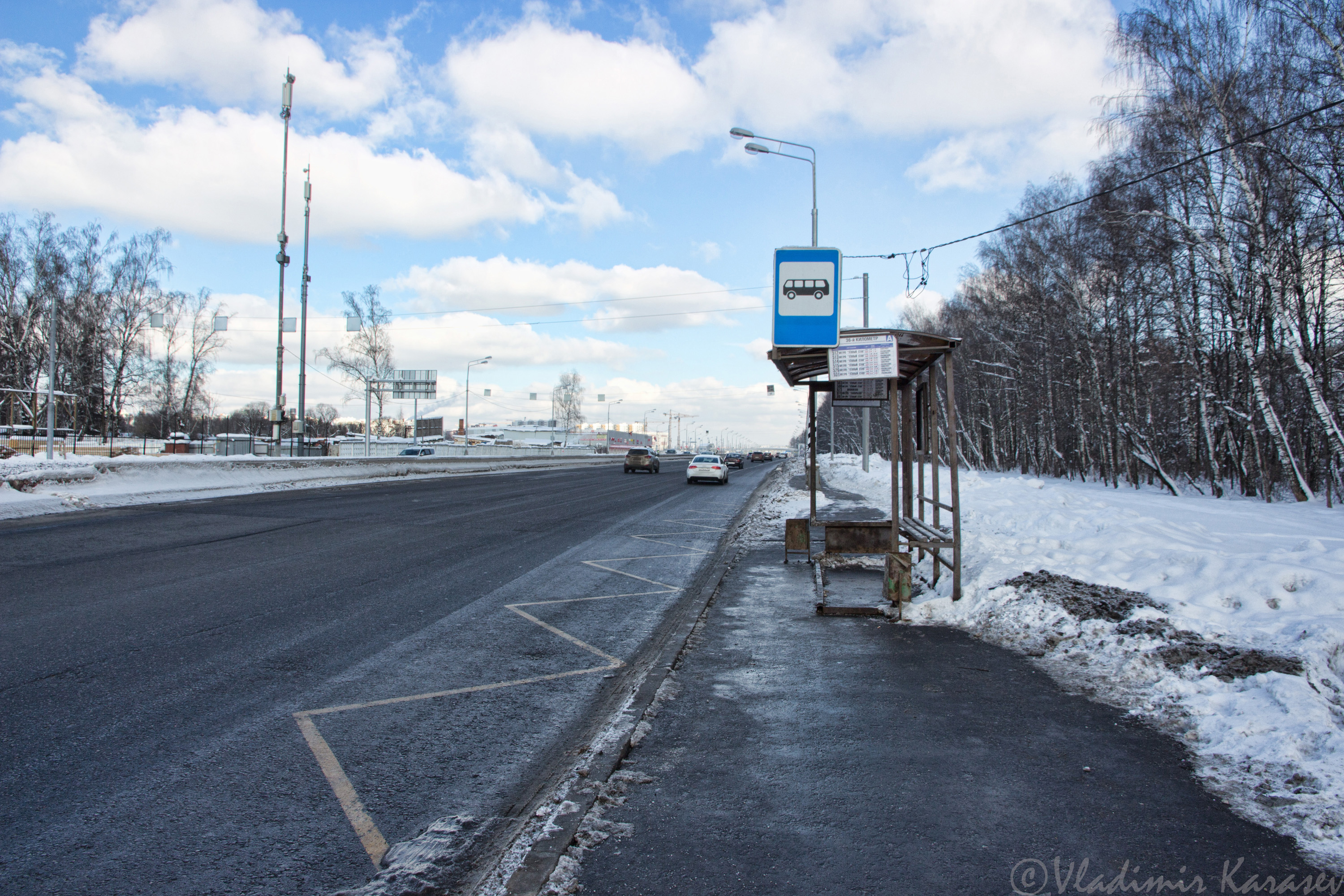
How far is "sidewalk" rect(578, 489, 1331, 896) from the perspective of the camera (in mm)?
2635

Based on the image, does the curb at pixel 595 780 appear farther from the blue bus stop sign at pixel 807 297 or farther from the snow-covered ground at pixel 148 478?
the snow-covered ground at pixel 148 478

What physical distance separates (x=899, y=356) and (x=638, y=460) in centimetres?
3508

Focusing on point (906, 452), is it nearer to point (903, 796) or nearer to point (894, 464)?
point (894, 464)

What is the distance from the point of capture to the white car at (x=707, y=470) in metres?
31.8

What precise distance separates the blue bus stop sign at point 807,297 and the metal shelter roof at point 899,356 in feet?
0.57

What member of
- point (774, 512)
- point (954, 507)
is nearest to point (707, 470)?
point (774, 512)

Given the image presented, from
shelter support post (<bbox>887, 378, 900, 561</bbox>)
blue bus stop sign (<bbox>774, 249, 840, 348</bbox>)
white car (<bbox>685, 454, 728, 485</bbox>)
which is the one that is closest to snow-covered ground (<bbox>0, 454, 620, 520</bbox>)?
white car (<bbox>685, 454, 728, 485</bbox>)

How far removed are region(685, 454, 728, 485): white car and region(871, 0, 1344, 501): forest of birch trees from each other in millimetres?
14963

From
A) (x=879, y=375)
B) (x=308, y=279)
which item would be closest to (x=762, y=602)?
(x=879, y=375)

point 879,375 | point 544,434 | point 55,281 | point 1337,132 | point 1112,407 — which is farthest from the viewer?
point 544,434

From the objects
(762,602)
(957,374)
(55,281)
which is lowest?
(762,602)

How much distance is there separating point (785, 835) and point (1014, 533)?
8.49m

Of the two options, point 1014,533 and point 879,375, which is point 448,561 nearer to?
point 879,375

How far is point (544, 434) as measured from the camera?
456ft
